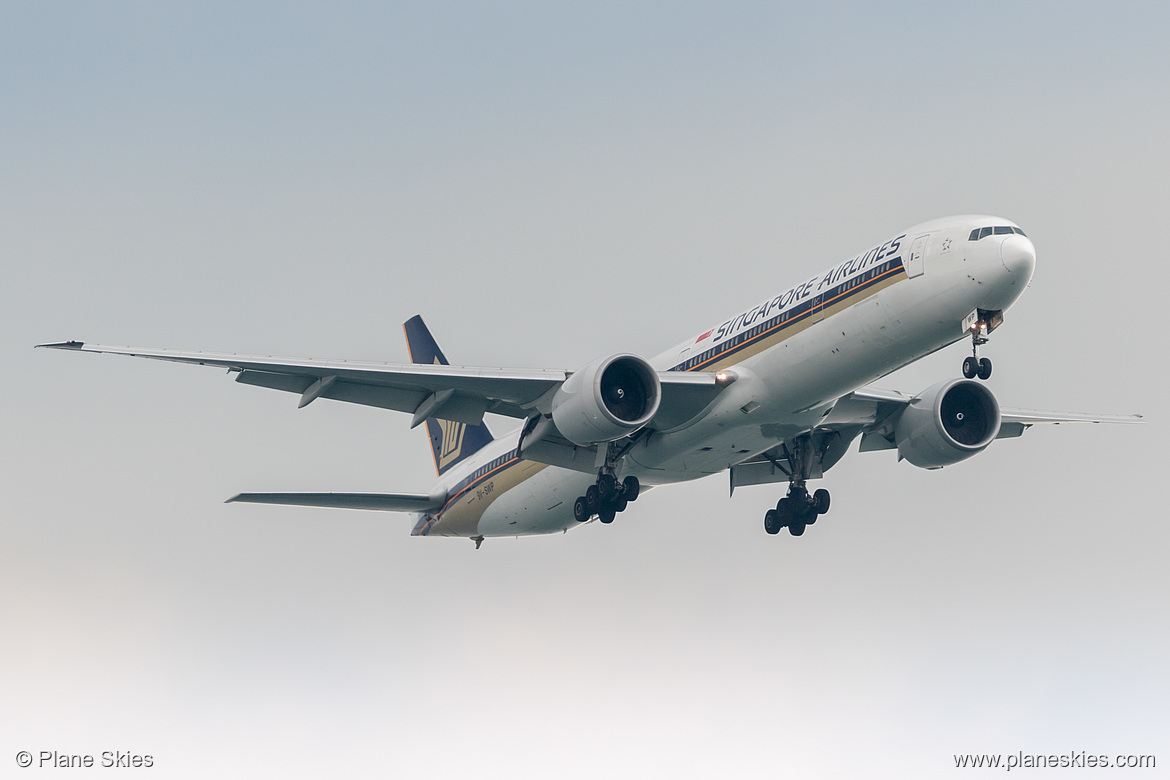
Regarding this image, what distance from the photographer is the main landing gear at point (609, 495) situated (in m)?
30.8

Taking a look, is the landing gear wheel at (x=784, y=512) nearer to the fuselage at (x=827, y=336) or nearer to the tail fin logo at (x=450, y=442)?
the fuselage at (x=827, y=336)

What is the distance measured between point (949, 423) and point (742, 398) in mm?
6953

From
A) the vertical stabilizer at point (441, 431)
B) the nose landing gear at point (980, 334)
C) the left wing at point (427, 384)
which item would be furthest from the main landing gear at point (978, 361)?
the vertical stabilizer at point (441, 431)

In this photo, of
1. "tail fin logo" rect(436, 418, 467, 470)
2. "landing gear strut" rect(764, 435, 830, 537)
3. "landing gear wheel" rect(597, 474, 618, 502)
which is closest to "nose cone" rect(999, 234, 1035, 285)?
"landing gear strut" rect(764, 435, 830, 537)

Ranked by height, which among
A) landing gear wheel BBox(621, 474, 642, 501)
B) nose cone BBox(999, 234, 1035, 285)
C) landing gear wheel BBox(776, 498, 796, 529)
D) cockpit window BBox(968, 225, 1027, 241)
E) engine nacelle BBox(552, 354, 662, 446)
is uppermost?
cockpit window BBox(968, 225, 1027, 241)

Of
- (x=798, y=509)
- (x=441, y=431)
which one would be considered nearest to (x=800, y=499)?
(x=798, y=509)

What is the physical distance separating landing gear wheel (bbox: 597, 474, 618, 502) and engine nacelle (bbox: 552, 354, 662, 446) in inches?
105

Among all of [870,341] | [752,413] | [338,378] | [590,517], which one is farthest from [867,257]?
[338,378]

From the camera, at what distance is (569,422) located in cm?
2827

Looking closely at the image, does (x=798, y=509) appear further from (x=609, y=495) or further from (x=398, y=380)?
(x=398, y=380)

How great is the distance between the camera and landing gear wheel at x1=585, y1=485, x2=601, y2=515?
31031 mm

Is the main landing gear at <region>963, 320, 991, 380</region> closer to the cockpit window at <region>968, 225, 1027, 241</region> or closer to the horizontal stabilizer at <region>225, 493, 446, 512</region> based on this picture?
the cockpit window at <region>968, 225, 1027, 241</region>

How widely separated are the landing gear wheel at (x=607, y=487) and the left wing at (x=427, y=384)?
6.28ft

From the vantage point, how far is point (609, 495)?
3081 cm
